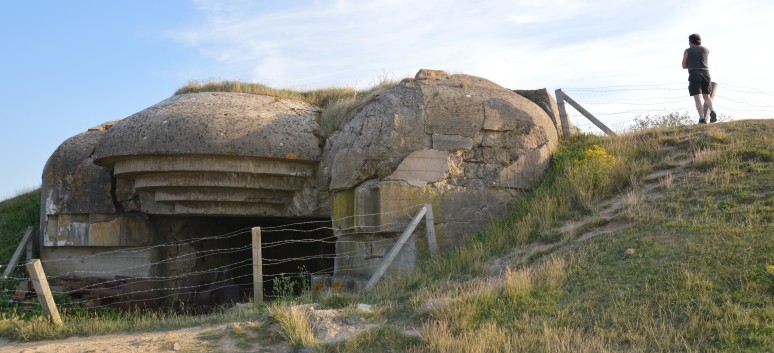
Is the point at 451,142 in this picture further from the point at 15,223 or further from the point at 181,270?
the point at 15,223

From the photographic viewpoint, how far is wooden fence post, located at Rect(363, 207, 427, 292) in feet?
28.0

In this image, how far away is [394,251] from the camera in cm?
878

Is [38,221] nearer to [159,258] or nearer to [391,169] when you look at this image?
[159,258]

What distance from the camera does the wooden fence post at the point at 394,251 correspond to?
28.0ft

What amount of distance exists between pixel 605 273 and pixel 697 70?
5.08m

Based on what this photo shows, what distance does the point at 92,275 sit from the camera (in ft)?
37.2

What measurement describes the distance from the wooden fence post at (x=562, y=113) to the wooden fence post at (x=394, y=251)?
311 cm

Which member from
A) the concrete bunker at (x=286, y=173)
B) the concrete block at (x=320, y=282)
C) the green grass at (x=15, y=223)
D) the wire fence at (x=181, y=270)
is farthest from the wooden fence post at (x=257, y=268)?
the green grass at (x=15, y=223)

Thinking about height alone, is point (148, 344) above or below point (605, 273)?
below

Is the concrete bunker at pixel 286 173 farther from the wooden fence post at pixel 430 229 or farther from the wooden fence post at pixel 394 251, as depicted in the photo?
the wooden fence post at pixel 394 251

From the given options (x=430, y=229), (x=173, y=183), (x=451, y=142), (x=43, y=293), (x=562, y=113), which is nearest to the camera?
(x=43, y=293)

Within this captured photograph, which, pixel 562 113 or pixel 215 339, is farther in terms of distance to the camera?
pixel 562 113

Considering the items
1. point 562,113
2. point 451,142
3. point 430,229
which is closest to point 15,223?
point 430,229

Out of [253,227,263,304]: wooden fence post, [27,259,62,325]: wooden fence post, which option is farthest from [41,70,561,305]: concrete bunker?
[27,259,62,325]: wooden fence post
